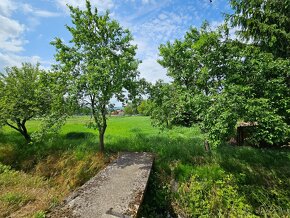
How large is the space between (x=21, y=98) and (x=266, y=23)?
11324 millimetres

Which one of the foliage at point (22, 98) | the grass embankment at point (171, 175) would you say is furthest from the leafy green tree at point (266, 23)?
the foliage at point (22, 98)

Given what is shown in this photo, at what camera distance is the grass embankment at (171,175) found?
5.61 meters

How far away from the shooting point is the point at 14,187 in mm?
5457

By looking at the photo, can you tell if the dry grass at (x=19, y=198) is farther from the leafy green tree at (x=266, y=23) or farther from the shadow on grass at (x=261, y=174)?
the leafy green tree at (x=266, y=23)

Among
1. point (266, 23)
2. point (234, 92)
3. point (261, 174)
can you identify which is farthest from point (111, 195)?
point (266, 23)

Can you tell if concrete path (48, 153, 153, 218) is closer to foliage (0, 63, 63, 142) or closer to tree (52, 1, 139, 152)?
tree (52, 1, 139, 152)

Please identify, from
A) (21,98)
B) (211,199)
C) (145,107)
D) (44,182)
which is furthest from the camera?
(21,98)

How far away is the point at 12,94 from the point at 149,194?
Answer: 26.8ft

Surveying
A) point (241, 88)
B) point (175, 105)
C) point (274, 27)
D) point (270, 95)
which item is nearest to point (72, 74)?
point (175, 105)

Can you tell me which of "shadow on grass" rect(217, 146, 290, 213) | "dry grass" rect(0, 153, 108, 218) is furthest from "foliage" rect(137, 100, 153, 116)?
"shadow on grass" rect(217, 146, 290, 213)

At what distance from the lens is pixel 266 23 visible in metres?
7.44

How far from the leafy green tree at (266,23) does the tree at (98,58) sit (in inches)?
178

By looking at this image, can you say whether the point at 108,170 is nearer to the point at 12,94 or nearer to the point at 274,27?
the point at 12,94

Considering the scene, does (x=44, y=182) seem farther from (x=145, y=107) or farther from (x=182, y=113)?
(x=182, y=113)
